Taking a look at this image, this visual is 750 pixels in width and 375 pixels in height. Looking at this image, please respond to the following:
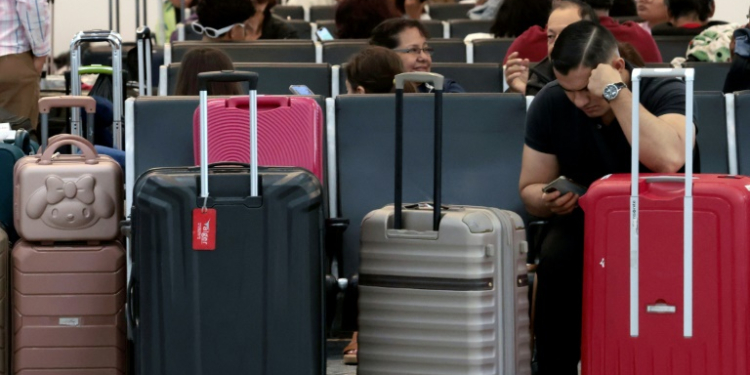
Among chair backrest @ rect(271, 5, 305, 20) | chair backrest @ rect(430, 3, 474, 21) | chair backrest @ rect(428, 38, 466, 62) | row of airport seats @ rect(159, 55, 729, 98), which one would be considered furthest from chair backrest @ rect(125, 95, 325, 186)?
chair backrest @ rect(430, 3, 474, 21)

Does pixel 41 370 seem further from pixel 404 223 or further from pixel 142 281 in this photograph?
pixel 404 223

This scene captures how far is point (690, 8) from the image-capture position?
26.4ft

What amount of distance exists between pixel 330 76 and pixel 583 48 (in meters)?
2.52

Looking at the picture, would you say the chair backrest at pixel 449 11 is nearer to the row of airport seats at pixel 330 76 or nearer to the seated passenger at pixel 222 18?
the seated passenger at pixel 222 18

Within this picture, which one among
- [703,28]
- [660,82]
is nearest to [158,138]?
[660,82]

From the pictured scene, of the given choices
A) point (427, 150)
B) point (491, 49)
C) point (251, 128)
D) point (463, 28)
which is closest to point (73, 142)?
point (251, 128)

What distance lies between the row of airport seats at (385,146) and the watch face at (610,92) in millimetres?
881

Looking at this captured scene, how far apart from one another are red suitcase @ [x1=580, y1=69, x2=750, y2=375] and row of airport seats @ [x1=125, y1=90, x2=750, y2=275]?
1033 mm

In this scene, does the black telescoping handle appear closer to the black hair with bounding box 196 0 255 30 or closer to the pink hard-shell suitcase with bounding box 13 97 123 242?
the pink hard-shell suitcase with bounding box 13 97 123 242

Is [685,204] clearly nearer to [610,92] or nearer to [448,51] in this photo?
[610,92]

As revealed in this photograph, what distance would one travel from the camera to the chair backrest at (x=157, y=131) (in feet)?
15.0

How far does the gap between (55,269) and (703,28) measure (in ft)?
15.5

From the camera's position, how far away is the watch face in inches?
148

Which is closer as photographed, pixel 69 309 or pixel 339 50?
pixel 69 309
